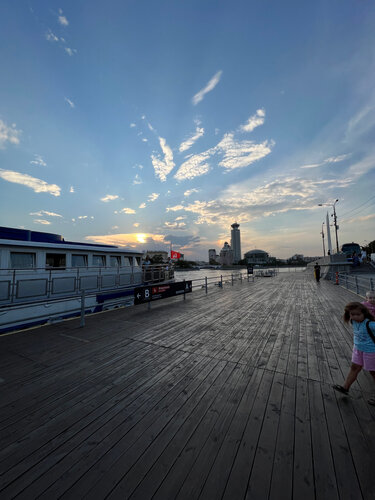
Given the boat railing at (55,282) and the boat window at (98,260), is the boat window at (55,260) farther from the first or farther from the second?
the boat window at (98,260)

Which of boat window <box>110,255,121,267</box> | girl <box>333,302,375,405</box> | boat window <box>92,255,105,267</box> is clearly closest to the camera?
girl <box>333,302,375,405</box>

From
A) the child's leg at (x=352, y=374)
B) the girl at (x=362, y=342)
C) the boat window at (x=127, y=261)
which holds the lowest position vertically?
the child's leg at (x=352, y=374)

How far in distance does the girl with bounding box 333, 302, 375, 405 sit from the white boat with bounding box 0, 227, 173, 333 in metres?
6.76

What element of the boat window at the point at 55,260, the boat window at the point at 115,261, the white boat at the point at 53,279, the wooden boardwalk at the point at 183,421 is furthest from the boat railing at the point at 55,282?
the wooden boardwalk at the point at 183,421

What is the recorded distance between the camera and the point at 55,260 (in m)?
10.7

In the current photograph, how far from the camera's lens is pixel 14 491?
71.0 inches

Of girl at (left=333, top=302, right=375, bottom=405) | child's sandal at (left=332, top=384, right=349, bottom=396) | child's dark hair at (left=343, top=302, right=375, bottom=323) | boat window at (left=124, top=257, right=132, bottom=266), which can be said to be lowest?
child's sandal at (left=332, top=384, right=349, bottom=396)

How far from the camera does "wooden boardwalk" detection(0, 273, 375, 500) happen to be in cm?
187

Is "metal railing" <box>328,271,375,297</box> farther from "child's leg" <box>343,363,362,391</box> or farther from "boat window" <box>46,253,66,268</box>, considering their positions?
"boat window" <box>46,253,66,268</box>

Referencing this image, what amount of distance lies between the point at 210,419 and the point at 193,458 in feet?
1.98

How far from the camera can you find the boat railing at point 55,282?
25.4 feet

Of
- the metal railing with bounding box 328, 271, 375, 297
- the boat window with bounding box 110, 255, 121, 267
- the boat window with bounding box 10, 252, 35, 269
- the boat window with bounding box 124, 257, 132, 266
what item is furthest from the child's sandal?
the boat window with bounding box 124, 257, 132, 266

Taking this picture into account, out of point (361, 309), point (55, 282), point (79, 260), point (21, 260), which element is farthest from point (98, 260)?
point (361, 309)

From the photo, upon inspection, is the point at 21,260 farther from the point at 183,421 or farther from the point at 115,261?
the point at 183,421
